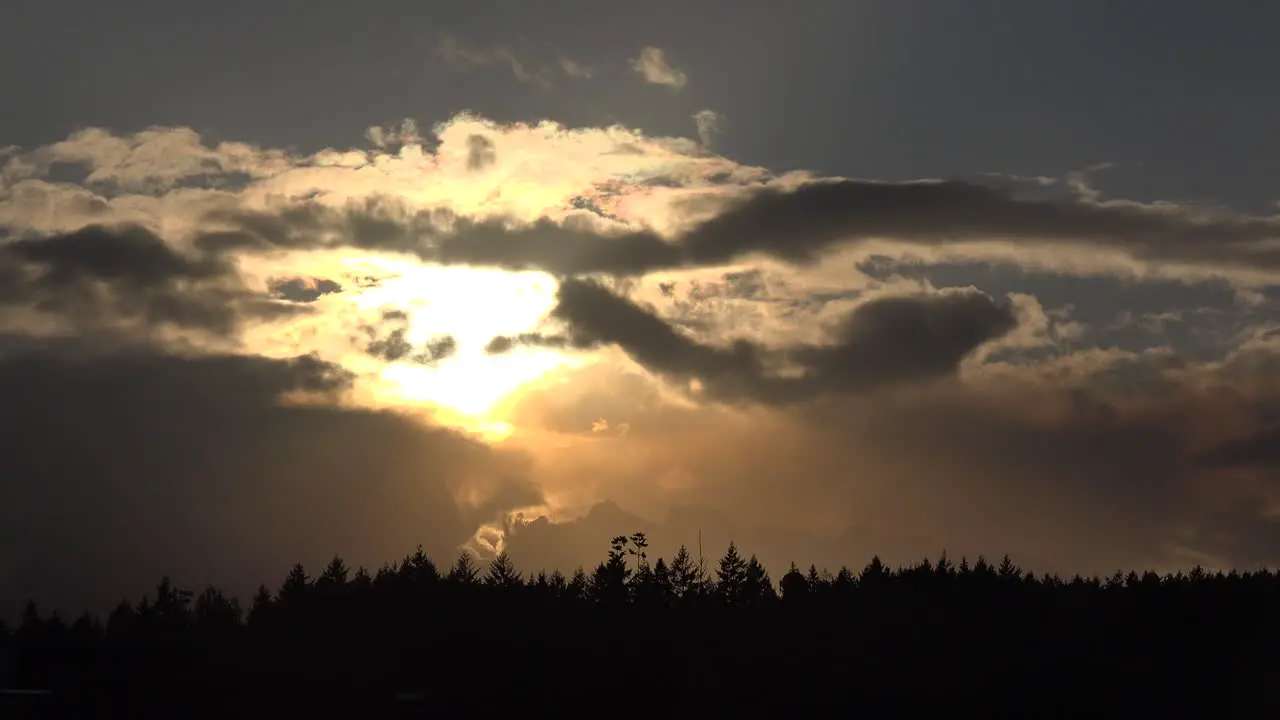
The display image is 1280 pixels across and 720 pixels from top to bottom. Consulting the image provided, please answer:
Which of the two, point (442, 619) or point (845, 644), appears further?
point (442, 619)

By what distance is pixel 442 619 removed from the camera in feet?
337

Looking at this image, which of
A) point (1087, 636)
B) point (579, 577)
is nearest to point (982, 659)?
point (1087, 636)

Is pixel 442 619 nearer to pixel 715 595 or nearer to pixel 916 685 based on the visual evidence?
pixel 916 685

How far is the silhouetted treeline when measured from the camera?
74.7m

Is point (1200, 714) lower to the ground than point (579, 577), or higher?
lower

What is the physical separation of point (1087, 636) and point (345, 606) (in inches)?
2554

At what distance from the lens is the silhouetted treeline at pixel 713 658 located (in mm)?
74688

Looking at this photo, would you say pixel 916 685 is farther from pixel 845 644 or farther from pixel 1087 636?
pixel 1087 636

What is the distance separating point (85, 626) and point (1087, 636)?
122379 millimetres

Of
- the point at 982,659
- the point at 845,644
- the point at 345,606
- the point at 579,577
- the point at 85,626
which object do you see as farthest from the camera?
the point at 579,577

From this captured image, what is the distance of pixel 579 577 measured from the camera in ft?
598

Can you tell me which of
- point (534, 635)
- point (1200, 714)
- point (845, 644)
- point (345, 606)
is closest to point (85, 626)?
point (345, 606)

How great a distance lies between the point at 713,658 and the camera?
82.4 m

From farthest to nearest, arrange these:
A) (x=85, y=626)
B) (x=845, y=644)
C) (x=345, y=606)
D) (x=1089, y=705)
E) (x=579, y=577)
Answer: (x=579, y=577) < (x=85, y=626) < (x=345, y=606) < (x=845, y=644) < (x=1089, y=705)
